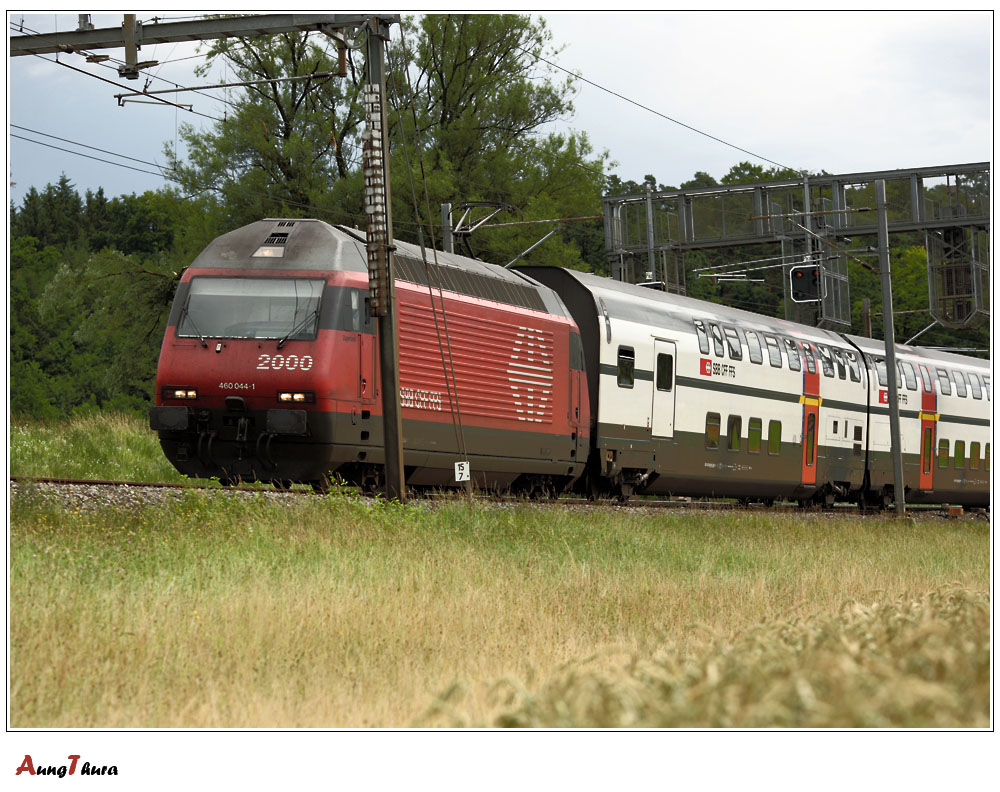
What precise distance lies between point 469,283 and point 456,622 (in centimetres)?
989

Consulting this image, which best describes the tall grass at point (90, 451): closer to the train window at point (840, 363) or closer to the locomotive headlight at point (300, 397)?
the locomotive headlight at point (300, 397)

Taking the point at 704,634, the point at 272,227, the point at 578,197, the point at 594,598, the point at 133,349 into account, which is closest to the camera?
the point at 704,634

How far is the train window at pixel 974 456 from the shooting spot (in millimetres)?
33781

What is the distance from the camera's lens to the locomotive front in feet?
52.6

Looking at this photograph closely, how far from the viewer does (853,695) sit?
4684 millimetres

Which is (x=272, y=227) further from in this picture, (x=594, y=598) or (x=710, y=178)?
(x=710, y=178)

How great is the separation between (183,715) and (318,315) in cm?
1016

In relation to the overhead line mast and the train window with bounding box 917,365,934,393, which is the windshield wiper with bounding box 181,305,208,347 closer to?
the overhead line mast

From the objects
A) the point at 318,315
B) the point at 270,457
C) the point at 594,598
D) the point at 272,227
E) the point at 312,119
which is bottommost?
the point at 594,598

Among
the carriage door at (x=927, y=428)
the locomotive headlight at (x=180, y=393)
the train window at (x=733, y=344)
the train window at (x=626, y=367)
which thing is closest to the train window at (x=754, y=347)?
the train window at (x=733, y=344)

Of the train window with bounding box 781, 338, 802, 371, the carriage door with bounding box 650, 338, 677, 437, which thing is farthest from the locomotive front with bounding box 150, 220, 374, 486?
the train window with bounding box 781, 338, 802, 371

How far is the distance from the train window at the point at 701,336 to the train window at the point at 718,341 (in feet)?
0.95

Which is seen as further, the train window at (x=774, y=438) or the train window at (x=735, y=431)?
the train window at (x=774, y=438)

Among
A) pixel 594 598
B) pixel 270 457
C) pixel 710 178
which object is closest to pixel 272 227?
pixel 270 457
